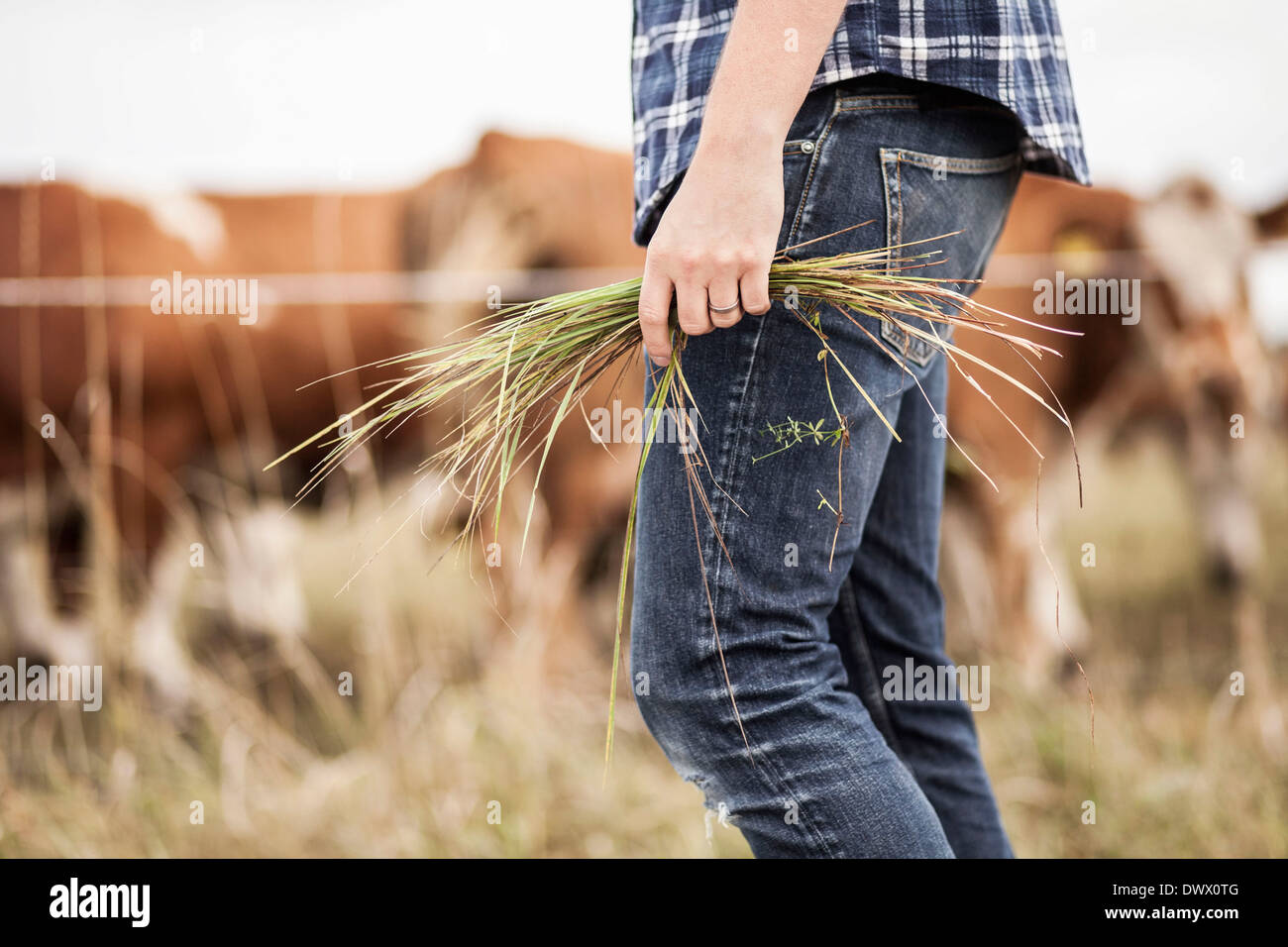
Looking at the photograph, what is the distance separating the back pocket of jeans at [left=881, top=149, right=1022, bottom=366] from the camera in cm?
67

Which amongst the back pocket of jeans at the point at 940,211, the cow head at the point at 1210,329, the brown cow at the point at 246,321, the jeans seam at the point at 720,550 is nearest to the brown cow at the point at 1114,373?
the cow head at the point at 1210,329

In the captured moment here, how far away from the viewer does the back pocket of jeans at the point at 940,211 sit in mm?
670

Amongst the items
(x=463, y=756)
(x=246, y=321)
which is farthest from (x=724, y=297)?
(x=246, y=321)

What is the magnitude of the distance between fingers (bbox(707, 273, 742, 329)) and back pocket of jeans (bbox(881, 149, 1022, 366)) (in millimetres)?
130

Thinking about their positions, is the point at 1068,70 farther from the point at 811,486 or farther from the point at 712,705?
the point at 712,705

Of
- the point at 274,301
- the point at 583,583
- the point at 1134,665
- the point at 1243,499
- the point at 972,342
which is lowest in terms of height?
the point at 1134,665

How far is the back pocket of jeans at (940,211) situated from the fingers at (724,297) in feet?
0.43

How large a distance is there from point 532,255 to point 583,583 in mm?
719

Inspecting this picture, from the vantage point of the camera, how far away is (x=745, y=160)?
0.60 metres

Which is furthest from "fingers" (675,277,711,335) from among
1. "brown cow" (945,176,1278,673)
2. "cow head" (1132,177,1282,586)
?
"cow head" (1132,177,1282,586)

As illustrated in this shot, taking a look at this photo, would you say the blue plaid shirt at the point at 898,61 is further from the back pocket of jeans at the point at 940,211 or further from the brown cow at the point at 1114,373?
the brown cow at the point at 1114,373
